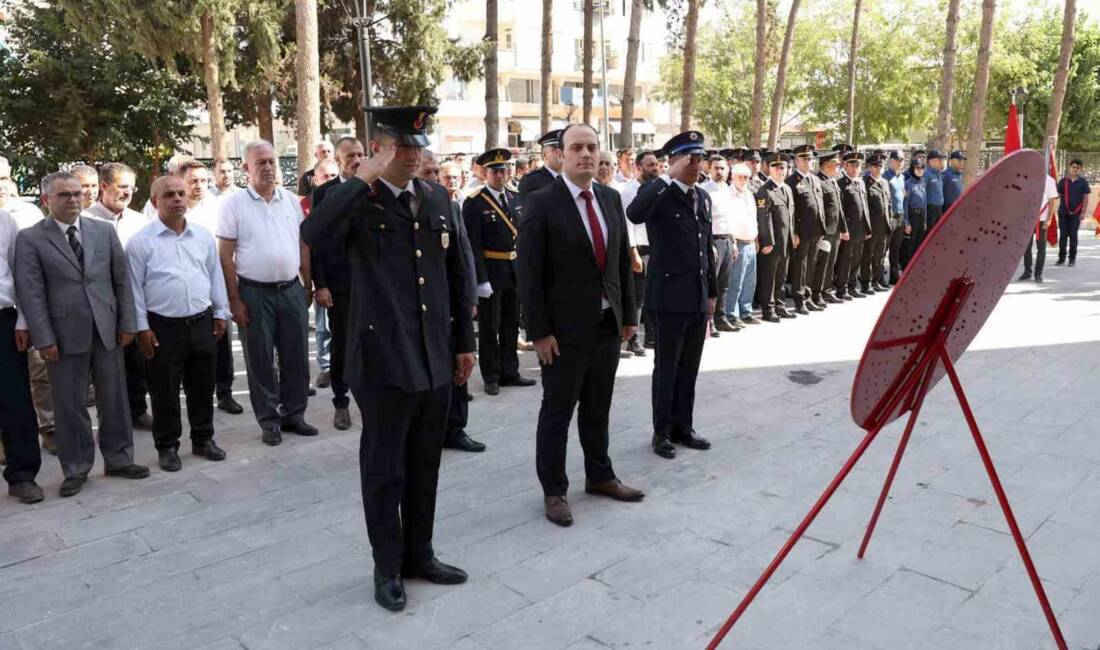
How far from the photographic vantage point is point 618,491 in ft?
15.7

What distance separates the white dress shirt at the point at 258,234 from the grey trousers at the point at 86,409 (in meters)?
1.01

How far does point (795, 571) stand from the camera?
12.6ft

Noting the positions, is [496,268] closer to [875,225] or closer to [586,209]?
[586,209]

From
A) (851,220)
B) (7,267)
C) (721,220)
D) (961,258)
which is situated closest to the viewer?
(961,258)

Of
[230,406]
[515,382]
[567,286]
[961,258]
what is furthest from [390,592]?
[515,382]

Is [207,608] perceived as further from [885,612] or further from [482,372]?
[482,372]

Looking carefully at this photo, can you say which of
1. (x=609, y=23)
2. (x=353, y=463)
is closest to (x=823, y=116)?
(x=609, y=23)

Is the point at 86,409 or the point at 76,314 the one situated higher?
the point at 76,314

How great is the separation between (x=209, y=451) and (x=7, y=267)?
1.59m

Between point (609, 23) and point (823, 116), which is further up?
point (609, 23)

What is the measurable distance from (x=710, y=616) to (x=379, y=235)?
1966mm

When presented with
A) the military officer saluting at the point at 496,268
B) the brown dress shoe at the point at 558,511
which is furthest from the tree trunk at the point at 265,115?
the brown dress shoe at the point at 558,511

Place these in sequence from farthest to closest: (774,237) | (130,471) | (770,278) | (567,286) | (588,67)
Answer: (588,67) < (770,278) < (774,237) < (130,471) < (567,286)

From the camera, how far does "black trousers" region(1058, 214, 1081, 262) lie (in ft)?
46.8
